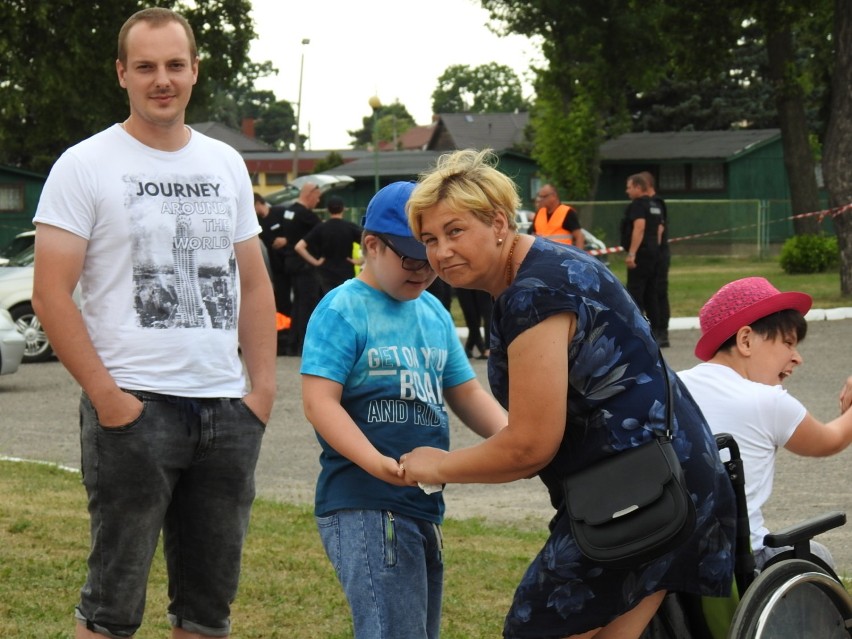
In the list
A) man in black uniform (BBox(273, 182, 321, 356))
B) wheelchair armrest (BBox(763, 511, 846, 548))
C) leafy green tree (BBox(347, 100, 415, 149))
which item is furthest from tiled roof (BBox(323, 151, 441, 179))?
leafy green tree (BBox(347, 100, 415, 149))

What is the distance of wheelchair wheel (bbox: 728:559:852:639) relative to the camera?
3471 mm

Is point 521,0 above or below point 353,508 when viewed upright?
above

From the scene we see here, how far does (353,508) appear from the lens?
3.64 meters

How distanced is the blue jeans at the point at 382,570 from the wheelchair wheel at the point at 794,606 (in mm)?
811

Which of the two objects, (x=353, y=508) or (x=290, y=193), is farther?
(x=290, y=193)

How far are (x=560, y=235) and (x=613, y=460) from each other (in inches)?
525

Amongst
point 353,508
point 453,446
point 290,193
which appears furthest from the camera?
point 290,193

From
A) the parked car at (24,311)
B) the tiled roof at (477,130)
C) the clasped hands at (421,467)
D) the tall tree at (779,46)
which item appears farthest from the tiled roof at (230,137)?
the clasped hands at (421,467)

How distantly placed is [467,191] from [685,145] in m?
54.1

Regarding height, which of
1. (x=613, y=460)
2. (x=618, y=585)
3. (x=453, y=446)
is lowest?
(x=453, y=446)

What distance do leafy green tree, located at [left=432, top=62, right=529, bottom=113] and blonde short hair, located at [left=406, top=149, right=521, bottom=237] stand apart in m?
141

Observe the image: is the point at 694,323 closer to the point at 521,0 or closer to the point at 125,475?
the point at 125,475

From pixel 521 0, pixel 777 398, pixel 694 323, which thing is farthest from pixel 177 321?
pixel 521 0

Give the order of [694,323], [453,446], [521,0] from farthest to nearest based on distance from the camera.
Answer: [521,0], [694,323], [453,446]
